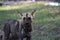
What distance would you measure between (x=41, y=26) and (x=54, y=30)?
1317 mm

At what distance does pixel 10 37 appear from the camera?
9766 mm

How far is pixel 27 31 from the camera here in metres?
9.52

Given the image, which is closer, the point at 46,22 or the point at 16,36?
the point at 16,36

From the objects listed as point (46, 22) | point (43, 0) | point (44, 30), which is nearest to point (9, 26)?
point (44, 30)

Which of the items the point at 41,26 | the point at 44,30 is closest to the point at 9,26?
the point at 44,30

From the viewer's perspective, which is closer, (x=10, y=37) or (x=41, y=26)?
(x=10, y=37)

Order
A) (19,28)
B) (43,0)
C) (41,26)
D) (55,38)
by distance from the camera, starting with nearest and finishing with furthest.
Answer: (19,28), (55,38), (41,26), (43,0)

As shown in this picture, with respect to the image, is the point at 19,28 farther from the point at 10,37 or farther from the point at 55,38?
the point at 55,38

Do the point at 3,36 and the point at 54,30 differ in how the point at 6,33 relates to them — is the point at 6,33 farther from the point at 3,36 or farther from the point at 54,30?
→ the point at 54,30

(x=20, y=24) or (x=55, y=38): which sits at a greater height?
(x=20, y=24)

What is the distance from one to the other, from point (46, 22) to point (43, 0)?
14999 millimetres

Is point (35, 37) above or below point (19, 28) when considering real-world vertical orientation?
below

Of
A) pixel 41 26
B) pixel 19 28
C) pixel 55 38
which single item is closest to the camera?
pixel 19 28

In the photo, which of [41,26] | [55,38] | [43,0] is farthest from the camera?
[43,0]
